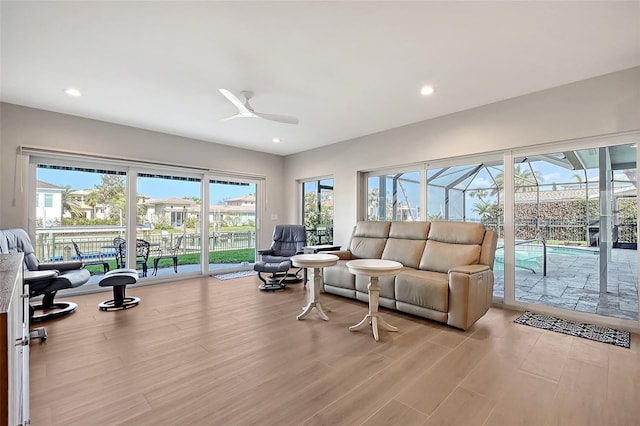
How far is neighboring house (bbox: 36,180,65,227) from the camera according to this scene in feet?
13.4

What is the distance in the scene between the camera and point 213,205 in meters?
5.84

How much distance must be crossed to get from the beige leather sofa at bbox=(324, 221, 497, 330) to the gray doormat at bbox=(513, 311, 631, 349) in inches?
19.5

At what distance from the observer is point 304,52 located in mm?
2604

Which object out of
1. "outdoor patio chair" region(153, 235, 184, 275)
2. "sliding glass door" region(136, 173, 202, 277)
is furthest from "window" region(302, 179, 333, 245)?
"outdoor patio chair" region(153, 235, 184, 275)

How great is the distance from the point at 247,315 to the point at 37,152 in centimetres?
373

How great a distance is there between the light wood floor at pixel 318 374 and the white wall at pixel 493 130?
218 centimetres

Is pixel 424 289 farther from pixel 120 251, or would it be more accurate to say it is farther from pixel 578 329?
pixel 120 251

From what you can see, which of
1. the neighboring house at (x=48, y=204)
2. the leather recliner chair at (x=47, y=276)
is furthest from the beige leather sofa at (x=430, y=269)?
the neighboring house at (x=48, y=204)

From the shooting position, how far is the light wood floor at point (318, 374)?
1687 millimetres

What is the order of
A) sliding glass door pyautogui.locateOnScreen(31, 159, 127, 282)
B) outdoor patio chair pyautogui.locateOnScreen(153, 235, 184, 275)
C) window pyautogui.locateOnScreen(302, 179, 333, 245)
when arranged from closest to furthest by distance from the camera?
sliding glass door pyautogui.locateOnScreen(31, 159, 127, 282)
outdoor patio chair pyautogui.locateOnScreen(153, 235, 184, 275)
window pyautogui.locateOnScreen(302, 179, 333, 245)

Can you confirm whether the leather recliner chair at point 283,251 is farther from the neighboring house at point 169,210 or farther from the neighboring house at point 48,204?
the neighboring house at point 48,204

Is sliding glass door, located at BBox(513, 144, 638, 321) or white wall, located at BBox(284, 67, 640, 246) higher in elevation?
white wall, located at BBox(284, 67, 640, 246)

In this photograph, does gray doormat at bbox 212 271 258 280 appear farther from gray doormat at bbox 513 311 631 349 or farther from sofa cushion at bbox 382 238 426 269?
gray doormat at bbox 513 311 631 349

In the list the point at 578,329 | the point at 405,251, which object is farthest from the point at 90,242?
the point at 578,329
